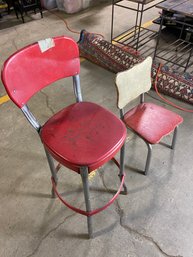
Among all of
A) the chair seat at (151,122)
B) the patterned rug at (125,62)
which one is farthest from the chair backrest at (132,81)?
the patterned rug at (125,62)

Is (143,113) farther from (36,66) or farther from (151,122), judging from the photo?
(36,66)

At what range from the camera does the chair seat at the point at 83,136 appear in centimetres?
99

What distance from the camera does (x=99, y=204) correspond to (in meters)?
1.47

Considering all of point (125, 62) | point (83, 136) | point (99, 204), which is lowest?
point (99, 204)

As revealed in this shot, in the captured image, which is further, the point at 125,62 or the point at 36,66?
the point at 125,62

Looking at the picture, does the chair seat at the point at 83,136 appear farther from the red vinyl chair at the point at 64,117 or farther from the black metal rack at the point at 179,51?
the black metal rack at the point at 179,51

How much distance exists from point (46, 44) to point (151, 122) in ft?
2.85

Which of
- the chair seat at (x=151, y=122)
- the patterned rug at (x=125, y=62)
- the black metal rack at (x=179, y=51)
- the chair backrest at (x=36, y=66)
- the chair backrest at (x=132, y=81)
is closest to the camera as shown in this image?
the chair backrest at (x=36, y=66)

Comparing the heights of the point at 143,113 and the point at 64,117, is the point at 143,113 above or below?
below

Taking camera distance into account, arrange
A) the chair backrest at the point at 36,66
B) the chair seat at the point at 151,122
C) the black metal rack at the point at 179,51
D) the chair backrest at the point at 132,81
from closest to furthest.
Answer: the chair backrest at the point at 36,66 → the chair backrest at the point at 132,81 → the chair seat at the point at 151,122 → the black metal rack at the point at 179,51

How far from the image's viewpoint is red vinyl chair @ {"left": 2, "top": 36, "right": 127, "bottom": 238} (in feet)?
3.14

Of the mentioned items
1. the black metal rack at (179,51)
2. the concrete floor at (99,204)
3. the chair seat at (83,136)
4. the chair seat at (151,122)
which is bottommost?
the concrete floor at (99,204)

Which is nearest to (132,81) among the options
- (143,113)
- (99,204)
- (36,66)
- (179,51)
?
(143,113)

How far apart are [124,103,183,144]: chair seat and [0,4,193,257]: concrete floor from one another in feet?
1.12
